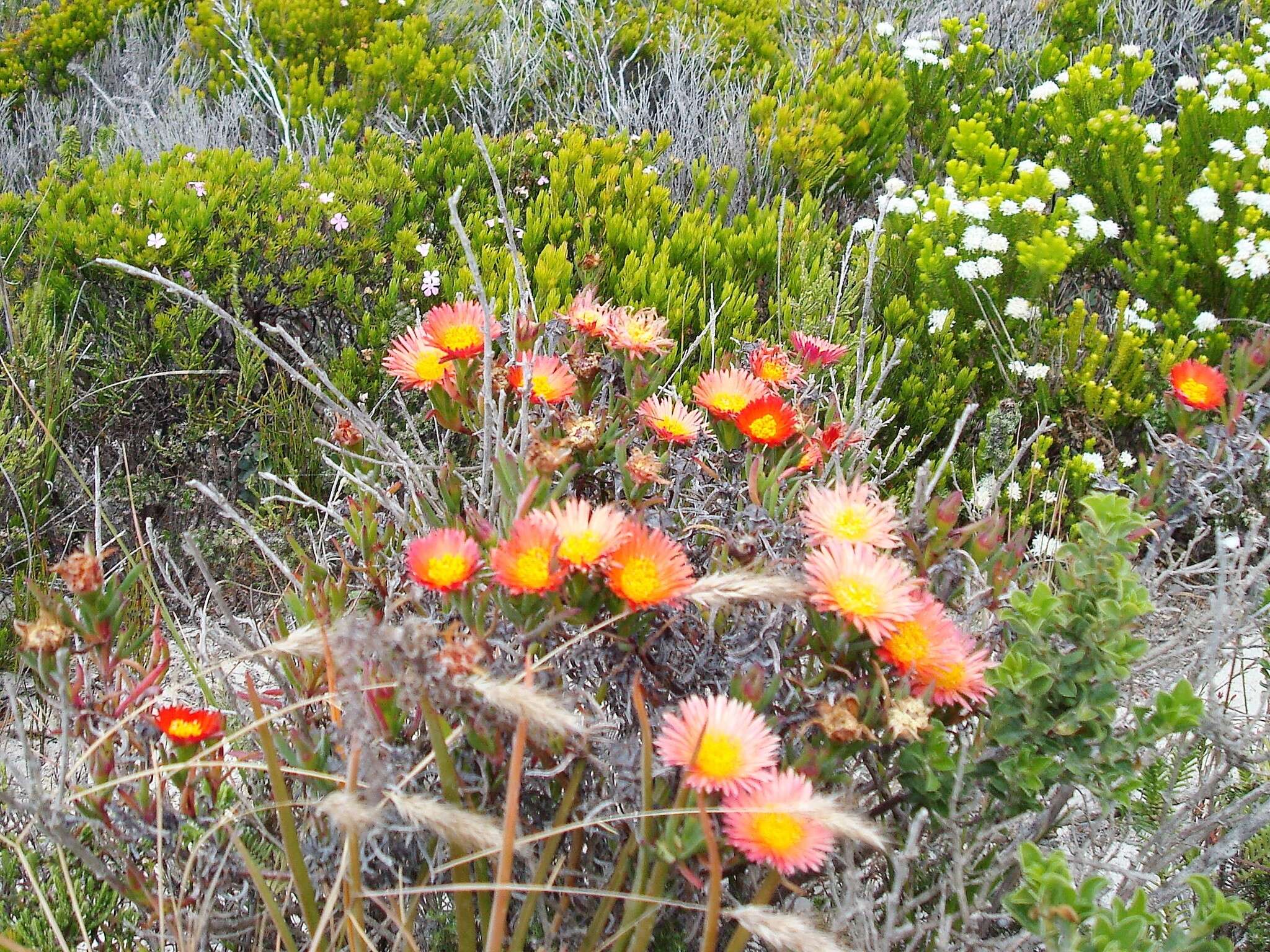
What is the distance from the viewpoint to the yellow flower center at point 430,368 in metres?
1.28

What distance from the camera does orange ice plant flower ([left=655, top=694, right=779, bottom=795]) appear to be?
0.82 meters

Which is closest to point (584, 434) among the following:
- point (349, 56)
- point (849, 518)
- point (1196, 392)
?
point (849, 518)

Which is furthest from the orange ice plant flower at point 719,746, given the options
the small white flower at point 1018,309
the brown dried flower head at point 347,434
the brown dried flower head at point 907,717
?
the small white flower at point 1018,309

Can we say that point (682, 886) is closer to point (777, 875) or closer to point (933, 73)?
point (777, 875)

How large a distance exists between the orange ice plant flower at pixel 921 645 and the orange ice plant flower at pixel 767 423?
312 millimetres

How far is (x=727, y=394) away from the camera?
4.09 feet

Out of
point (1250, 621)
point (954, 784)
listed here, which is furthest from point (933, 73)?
point (954, 784)

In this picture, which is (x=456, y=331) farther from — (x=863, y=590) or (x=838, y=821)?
(x=838, y=821)

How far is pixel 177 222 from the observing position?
103 inches

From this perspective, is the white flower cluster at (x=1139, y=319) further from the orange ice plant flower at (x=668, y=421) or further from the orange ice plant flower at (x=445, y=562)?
the orange ice plant flower at (x=445, y=562)

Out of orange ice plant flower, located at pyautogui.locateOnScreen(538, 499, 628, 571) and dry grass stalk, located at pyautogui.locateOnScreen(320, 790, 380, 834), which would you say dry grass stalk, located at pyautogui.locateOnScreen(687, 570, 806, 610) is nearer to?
orange ice plant flower, located at pyautogui.locateOnScreen(538, 499, 628, 571)

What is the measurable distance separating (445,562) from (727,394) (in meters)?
0.47

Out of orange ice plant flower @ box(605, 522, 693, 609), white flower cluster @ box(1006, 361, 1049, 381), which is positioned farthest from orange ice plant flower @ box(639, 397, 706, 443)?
white flower cluster @ box(1006, 361, 1049, 381)

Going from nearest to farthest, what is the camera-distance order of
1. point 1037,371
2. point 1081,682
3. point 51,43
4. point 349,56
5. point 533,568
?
1. point 533,568
2. point 1081,682
3. point 1037,371
4. point 349,56
5. point 51,43
